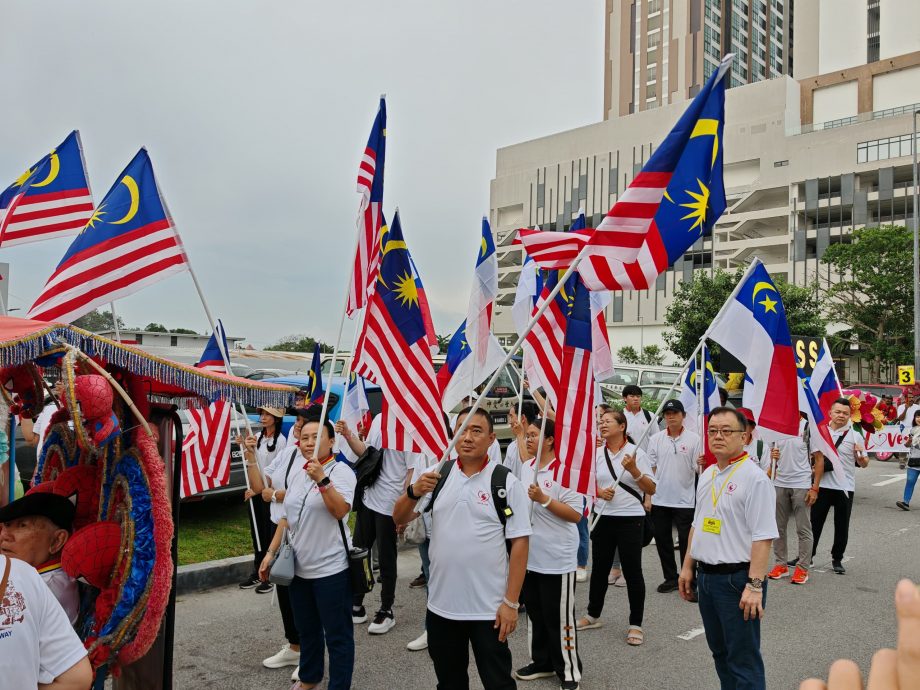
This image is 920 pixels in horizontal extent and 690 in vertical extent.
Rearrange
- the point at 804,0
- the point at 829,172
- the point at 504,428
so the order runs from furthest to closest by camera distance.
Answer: the point at 804,0, the point at 829,172, the point at 504,428

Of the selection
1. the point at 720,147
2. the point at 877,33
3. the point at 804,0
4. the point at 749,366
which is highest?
the point at 804,0

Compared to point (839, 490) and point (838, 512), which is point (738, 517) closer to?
point (839, 490)

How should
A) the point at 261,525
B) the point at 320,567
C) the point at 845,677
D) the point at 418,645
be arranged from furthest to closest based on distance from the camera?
the point at 261,525 < the point at 418,645 < the point at 320,567 < the point at 845,677

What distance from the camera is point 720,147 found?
4.59m

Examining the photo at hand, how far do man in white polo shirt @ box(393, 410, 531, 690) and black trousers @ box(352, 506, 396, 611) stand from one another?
225 cm

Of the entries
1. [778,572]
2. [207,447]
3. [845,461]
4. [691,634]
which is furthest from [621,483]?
[207,447]

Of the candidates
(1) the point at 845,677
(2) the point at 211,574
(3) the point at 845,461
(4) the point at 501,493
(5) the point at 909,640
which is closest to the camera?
(5) the point at 909,640

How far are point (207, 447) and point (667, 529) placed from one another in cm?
478

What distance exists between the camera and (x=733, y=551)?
4.11m

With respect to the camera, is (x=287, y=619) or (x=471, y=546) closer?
(x=471, y=546)

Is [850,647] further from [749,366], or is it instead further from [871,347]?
Result: [871,347]

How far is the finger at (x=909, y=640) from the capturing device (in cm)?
98

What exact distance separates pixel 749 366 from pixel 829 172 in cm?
5506

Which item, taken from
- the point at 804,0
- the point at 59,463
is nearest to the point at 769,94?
the point at 804,0
